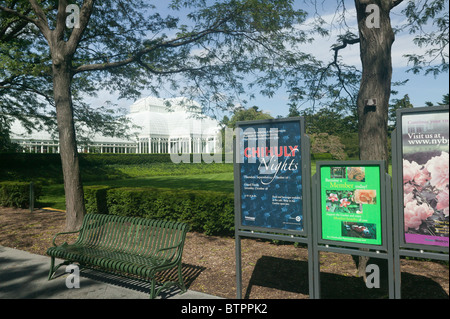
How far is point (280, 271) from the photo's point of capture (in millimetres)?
5602

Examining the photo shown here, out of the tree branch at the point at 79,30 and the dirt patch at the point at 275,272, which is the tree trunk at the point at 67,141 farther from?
the dirt patch at the point at 275,272

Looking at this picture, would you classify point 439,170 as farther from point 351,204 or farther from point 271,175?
point 271,175

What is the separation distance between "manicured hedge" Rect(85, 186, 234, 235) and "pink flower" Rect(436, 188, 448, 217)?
4905 millimetres

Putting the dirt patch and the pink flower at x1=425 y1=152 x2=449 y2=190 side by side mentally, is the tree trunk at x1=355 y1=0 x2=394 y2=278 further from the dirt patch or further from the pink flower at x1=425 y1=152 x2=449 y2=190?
the pink flower at x1=425 y1=152 x2=449 y2=190

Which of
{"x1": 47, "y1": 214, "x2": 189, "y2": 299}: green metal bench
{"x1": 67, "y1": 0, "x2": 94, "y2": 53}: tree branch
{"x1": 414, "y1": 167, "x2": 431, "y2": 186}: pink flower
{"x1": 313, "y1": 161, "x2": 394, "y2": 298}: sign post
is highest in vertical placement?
{"x1": 67, "y1": 0, "x2": 94, "y2": 53}: tree branch

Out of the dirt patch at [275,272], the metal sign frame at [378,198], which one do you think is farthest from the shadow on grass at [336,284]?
the metal sign frame at [378,198]

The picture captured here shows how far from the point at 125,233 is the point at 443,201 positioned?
484 centimetres

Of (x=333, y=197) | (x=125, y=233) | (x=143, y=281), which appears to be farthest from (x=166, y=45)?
(x=333, y=197)

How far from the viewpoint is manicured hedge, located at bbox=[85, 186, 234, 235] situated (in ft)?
26.5

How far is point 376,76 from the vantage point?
5.31m

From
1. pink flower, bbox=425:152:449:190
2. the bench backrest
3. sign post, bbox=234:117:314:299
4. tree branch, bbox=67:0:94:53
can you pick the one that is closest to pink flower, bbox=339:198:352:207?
sign post, bbox=234:117:314:299

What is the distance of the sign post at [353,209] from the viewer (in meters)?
3.63
